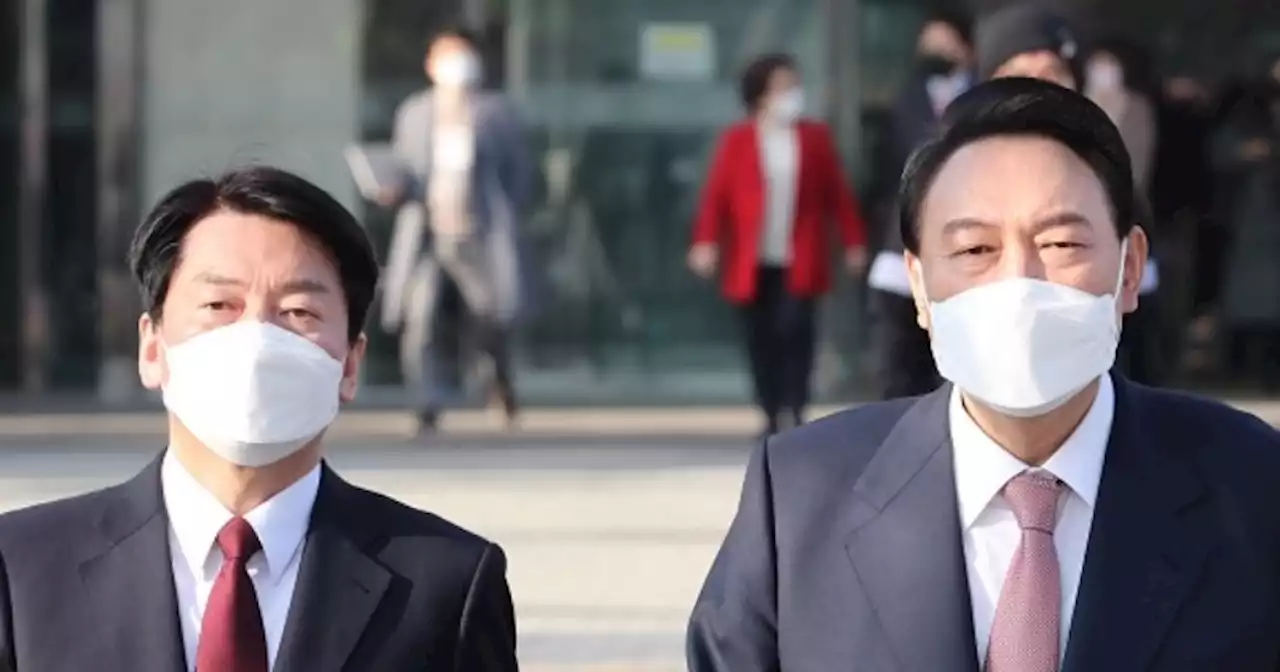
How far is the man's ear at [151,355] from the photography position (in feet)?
9.42

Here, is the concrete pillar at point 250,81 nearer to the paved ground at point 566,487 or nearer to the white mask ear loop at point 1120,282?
the paved ground at point 566,487

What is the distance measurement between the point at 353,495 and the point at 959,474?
0.76 meters

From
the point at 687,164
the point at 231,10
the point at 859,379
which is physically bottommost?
the point at 859,379

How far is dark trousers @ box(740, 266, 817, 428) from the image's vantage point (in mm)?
8578

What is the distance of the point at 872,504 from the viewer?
2.81 m

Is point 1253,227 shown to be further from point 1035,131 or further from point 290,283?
point 290,283

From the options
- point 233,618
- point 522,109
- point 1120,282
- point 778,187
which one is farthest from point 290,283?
point 522,109

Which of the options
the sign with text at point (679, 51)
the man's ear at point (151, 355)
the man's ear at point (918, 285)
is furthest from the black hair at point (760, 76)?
the man's ear at point (151, 355)

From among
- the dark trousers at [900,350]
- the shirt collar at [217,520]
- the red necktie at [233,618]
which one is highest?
the shirt collar at [217,520]

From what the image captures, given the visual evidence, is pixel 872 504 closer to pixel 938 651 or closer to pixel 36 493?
pixel 938 651

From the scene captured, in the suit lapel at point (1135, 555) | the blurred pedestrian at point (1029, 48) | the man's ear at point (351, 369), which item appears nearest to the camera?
the suit lapel at point (1135, 555)

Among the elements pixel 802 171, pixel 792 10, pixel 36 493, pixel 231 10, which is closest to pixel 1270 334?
pixel 792 10

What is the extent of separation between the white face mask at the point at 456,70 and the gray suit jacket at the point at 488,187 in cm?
9

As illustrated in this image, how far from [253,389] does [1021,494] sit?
0.92 metres
